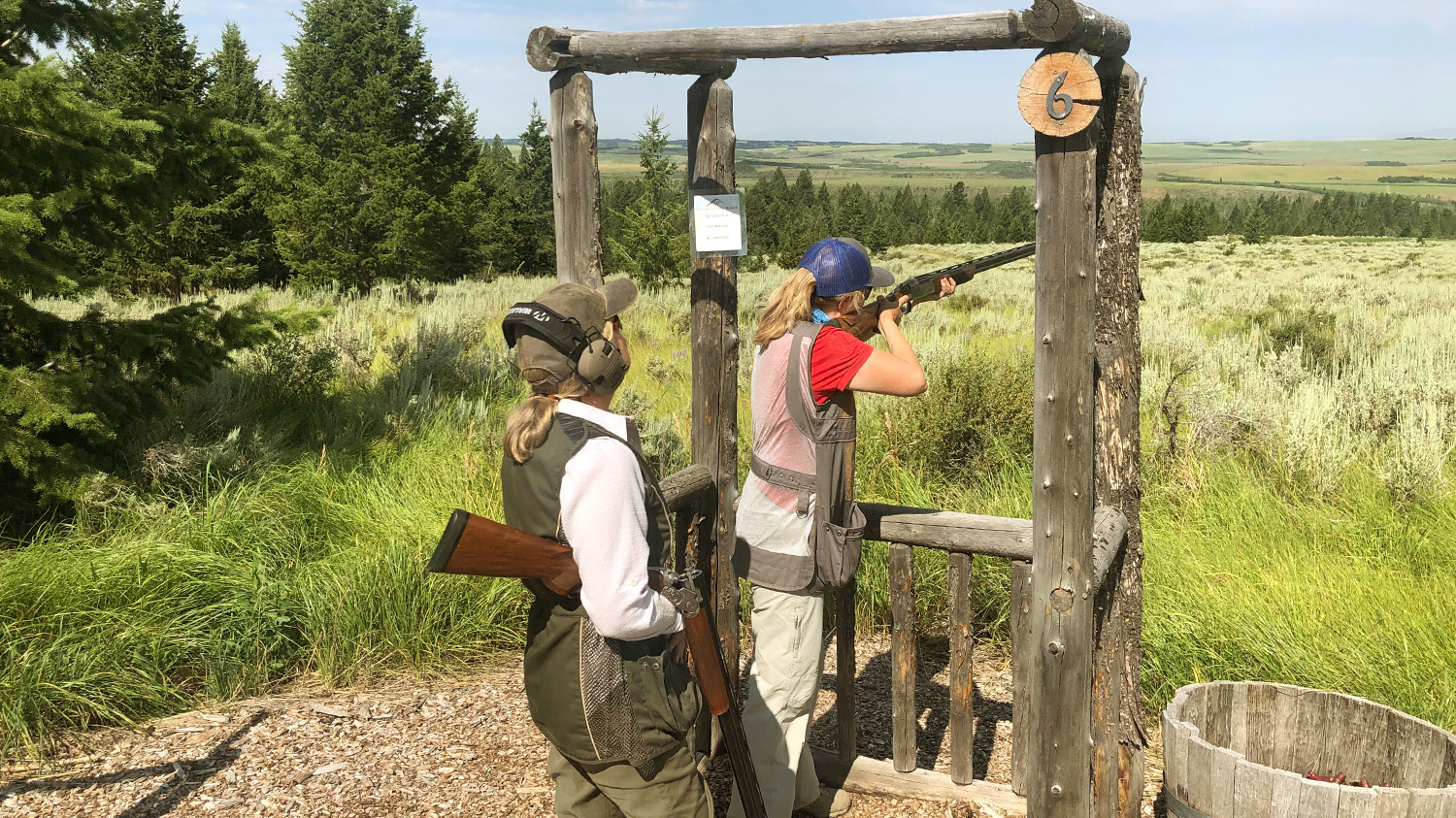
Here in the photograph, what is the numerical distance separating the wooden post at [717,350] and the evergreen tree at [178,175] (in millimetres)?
3592

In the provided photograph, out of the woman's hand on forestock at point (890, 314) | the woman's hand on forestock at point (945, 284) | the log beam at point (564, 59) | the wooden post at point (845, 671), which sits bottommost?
the wooden post at point (845, 671)

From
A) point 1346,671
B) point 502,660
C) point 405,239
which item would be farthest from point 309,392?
point 405,239

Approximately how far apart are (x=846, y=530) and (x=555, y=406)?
1.38m

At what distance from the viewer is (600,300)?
2.28m

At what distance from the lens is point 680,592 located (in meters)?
2.29

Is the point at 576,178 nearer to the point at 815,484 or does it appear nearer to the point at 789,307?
the point at 789,307

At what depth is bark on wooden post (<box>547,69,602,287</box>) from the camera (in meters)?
3.24

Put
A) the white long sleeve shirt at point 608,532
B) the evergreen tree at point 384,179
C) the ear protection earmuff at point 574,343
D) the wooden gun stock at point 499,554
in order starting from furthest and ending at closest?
the evergreen tree at point 384,179
the ear protection earmuff at point 574,343
the white long sleeve shirt at point 608,532
the wooden gun stock at point 499,554

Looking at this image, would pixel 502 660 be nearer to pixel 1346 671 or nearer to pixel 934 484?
pixel 934 484

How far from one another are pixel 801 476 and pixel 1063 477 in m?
0.83

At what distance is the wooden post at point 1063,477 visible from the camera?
247cm

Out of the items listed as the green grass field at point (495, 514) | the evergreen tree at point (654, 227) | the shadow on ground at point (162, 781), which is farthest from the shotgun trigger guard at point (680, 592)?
the evergreen tree at point (654, 227)

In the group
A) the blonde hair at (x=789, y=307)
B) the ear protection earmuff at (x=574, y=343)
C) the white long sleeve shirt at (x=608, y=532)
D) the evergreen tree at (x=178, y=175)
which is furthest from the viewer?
the evergreen tree at (x=178, y=175)

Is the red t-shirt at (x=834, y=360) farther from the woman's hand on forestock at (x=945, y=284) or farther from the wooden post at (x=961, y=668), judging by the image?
the wooden post at (x=961, y=668)
